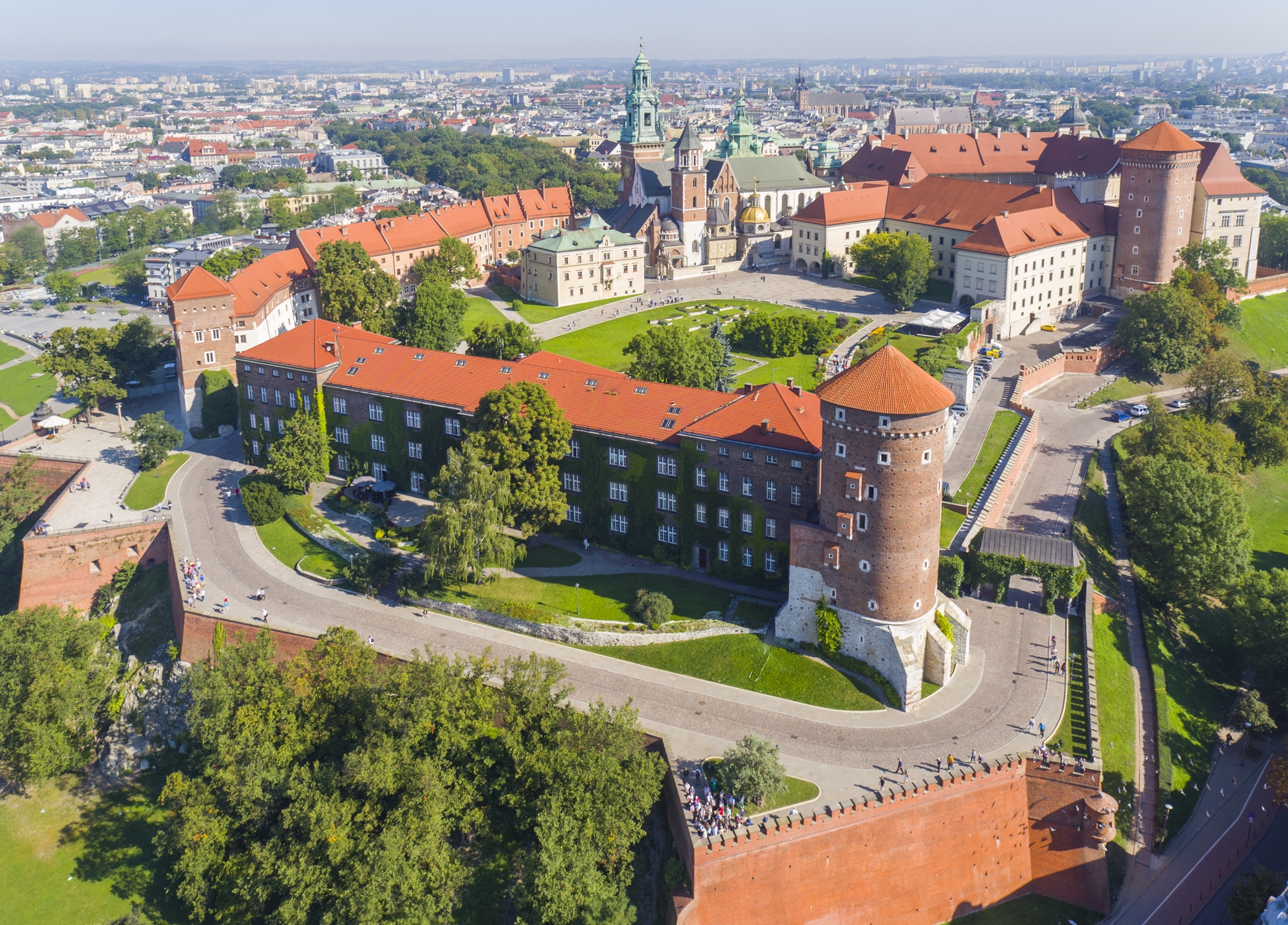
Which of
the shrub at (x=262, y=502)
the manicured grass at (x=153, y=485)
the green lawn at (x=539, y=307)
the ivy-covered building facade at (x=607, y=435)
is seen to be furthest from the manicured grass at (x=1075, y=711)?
the green lawn at (x=539, y=307)

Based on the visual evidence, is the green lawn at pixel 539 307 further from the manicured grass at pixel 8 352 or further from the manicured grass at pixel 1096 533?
the manicured grass at pixel 1096 533

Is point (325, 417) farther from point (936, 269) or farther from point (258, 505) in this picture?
point (936, 269)

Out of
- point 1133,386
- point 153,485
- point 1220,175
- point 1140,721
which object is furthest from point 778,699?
point 1220,175

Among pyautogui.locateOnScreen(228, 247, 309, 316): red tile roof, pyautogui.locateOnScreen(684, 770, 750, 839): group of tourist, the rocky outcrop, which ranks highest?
pyautogui.locateOnScreen(228, 247, 309, 316): red tile roof

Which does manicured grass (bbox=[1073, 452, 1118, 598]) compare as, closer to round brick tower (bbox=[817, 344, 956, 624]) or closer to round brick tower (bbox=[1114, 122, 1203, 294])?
round brick tower (bbox=[817, 344, 956, 624])

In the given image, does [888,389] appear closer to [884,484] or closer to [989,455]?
[884,484]

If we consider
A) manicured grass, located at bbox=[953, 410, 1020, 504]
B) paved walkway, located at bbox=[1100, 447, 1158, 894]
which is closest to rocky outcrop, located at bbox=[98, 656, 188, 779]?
paved walkway, located at bbox=[1100, 447, 1158, 894]
